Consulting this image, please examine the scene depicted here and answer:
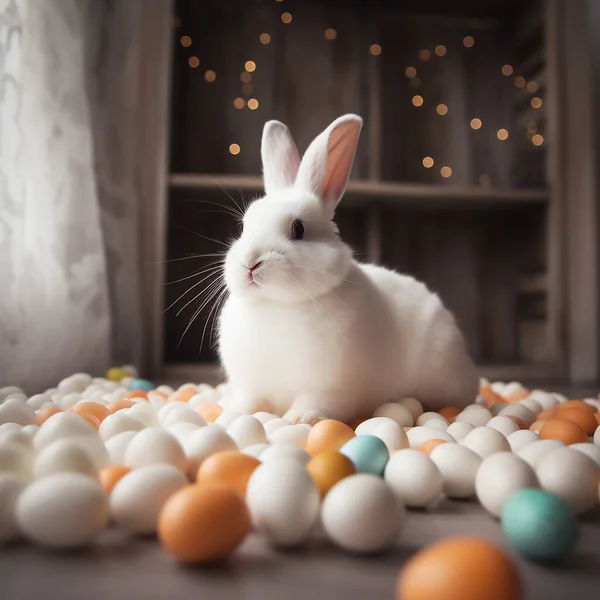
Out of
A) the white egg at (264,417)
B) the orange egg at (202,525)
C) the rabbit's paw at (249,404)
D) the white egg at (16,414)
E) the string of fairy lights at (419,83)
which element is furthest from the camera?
the string of fairy lights at (419,83)

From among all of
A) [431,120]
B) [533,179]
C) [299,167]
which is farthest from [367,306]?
[431,120]

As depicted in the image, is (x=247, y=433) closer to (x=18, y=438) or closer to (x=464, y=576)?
(x=18, y=438)

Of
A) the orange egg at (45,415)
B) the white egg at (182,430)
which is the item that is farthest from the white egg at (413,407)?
the orange egg at (45,415)

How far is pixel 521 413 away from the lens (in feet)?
4.07

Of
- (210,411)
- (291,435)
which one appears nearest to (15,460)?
(291,435)

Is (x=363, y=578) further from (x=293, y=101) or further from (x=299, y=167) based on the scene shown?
(x=293, y=101)

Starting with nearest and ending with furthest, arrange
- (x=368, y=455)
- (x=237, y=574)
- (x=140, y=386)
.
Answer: (x=237, y=574)
(x=368, y=455)
(x=140, y=386)

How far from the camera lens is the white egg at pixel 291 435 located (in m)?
0.93

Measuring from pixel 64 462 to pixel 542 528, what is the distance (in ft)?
1.73

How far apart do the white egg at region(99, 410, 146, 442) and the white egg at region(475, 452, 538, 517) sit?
21.5 inches

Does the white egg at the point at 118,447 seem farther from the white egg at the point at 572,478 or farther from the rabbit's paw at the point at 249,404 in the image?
the white egg at the point at 572,478

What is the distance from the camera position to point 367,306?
1205 mm

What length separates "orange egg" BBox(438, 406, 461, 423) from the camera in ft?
4.11

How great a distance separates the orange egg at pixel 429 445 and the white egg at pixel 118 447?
0.44 m
